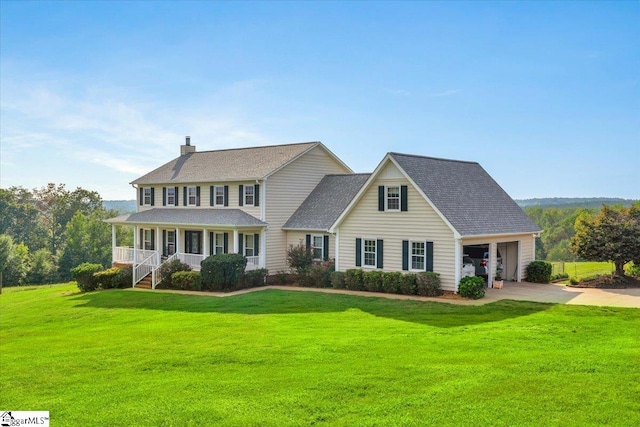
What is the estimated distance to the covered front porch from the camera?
1220 inches

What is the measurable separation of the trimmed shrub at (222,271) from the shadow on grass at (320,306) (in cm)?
157

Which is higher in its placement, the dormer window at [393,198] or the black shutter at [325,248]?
the dormer window at [393,198]

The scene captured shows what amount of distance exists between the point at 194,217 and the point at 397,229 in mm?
13256

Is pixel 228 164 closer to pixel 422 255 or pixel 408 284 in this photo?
pixel 422 255

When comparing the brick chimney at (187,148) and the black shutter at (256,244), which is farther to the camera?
the brick chimney at (187,148)

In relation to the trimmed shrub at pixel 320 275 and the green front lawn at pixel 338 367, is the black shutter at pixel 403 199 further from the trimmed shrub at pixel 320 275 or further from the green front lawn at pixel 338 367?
the green front lawn at pixel 338 367

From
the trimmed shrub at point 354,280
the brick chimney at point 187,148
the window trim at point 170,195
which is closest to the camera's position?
the trimmed shrub at point 354,280

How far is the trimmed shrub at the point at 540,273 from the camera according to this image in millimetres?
28391

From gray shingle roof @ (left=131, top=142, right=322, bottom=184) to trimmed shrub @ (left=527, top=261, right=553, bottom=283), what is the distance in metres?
14.4

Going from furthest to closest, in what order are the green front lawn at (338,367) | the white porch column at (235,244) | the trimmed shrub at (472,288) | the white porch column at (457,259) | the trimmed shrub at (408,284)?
the white porch column at (235,244)
the trimmed shrub at (408,284)
the white porch column at (457,259)
the trimmed shrub at (472,288)
the green front lawn at (338,367)

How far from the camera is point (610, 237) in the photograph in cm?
2630

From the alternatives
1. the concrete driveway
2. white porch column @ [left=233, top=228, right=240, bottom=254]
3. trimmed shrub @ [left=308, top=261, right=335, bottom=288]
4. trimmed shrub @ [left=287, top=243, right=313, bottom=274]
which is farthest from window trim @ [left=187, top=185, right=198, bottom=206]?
the concrete driveway

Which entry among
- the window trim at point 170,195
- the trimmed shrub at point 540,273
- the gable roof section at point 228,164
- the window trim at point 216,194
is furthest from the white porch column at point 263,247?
the trimmed shrub at point 540,273

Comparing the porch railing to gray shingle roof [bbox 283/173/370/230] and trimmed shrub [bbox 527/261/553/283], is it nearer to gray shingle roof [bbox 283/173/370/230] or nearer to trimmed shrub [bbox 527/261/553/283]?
gray shingle roof [bbox 283/173/370/230]
